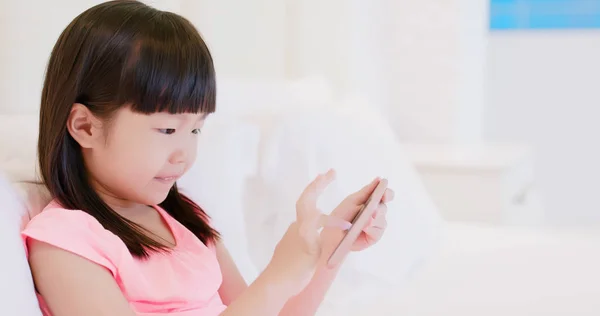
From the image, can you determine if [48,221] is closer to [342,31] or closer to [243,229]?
[243,229]

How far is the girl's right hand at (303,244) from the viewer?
86cm

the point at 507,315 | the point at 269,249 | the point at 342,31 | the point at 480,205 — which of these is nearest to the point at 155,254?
the point at 269,249

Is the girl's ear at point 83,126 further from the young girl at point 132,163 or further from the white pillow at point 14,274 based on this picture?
the white pillow at point 14,274

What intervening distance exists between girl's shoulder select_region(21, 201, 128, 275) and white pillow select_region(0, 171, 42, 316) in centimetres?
2

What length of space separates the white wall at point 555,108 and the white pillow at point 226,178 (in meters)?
2.33

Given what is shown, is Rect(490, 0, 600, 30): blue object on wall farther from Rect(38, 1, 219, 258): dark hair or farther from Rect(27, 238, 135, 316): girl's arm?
Rect(27, 238, 135, 316): girl's arm

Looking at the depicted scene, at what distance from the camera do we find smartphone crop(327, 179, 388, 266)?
2.75 feet

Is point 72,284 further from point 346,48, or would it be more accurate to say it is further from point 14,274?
point 346,48

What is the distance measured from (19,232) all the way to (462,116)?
221 cm

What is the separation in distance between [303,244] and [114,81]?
274mm

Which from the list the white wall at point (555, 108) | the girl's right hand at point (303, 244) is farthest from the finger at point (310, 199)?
the white wall at point (555, 108)

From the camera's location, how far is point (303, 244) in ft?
2.86

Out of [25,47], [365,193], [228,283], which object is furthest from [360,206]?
[25,47]

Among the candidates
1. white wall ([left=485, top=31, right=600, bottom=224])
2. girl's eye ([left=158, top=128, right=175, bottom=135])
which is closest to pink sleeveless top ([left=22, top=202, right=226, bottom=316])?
girl's eye ([left=158, top=128, right=175, bottom=135])
